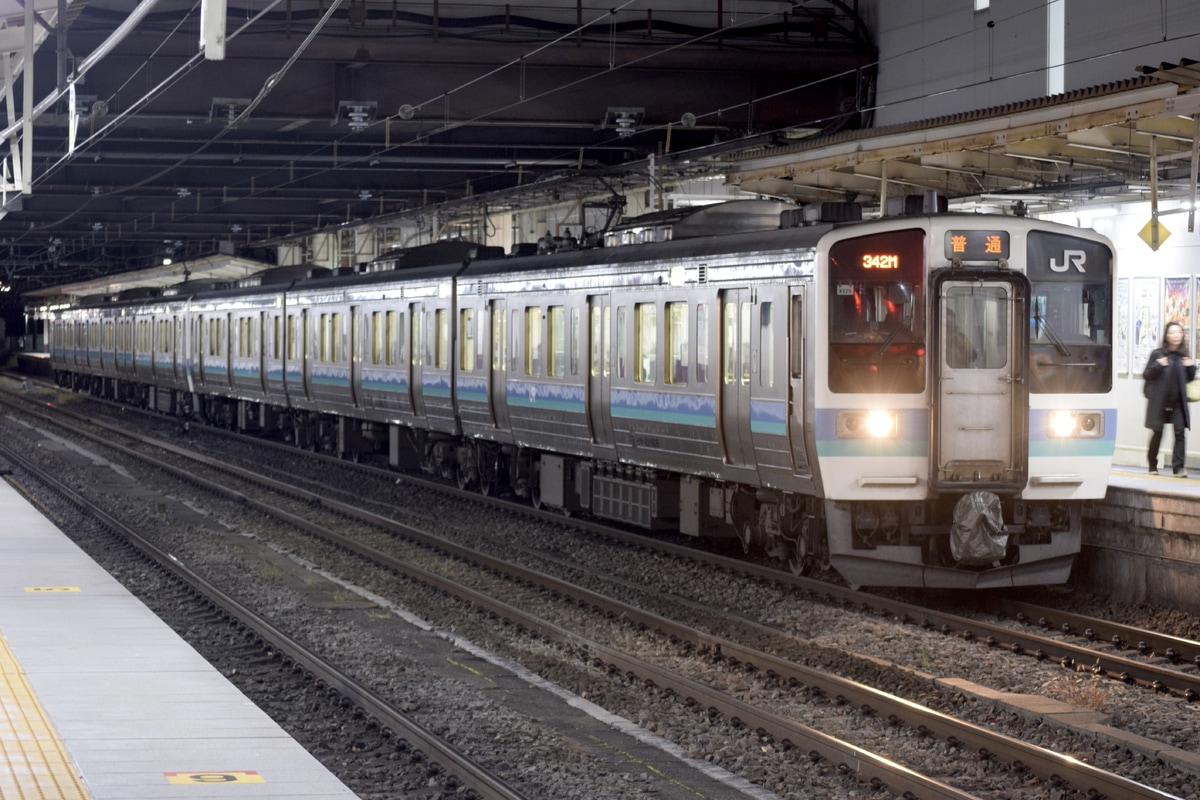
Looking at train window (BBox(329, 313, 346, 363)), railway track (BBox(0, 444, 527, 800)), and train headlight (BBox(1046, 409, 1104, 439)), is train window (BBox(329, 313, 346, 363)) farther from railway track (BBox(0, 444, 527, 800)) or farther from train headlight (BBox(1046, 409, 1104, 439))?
train headlight (BBox(1046, 409, 1104, 439))

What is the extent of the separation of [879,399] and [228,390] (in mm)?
24392

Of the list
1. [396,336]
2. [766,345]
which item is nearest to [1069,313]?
[766,345]

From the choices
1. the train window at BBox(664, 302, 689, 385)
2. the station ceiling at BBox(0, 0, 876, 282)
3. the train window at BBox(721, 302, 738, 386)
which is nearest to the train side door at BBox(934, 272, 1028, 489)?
the train window at BBox(721, 302, 738, 386)

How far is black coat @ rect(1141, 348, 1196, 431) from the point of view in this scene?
15.8 m

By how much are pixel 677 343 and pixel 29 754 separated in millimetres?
8600

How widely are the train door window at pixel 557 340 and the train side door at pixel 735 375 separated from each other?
12.2 feet

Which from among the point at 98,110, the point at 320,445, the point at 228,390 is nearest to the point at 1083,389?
the point at 98,110

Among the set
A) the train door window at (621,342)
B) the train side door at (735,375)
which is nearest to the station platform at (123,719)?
the train side door at (735,375)

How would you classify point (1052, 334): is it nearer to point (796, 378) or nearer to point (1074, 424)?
point (1074, 424)

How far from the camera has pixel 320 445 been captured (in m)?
29.5

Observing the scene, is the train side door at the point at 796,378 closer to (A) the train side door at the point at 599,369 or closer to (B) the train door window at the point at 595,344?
(A) the train side door at the point at 599,369

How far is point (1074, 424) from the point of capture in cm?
1276

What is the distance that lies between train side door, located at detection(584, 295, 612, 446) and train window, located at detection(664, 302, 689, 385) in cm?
143

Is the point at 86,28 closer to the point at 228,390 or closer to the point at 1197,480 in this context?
the point at 1197,480
